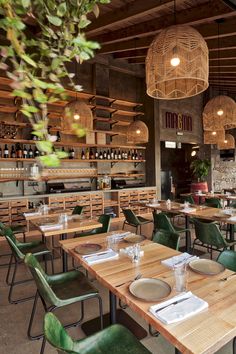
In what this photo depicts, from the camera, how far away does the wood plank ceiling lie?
4234 mm

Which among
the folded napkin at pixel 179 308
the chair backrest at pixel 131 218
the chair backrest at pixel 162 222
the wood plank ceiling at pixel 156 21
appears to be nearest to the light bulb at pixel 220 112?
the wood plank ceiling at pixel 156 21

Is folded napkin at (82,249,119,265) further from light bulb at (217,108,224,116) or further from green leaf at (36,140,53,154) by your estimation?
light bulb at (217,108,224,116)

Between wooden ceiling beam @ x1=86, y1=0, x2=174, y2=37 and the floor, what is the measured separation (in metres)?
4.40

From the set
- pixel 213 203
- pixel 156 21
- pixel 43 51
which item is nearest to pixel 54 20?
pixel 43 51

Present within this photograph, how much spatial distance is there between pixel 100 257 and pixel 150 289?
2.12ft

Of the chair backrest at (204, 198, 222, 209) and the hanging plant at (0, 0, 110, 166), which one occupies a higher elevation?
the hanging plant at (0, 0, 110, 166)

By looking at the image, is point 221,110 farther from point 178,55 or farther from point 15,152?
point 15,152

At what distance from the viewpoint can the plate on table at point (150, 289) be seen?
A: 1553mm

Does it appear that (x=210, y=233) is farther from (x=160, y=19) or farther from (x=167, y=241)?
(x=160, y=19)

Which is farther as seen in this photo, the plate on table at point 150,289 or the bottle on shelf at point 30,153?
the bottle on shelf at point 30,153

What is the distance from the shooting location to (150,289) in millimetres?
1646

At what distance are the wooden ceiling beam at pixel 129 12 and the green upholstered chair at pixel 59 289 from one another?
4.11 meters

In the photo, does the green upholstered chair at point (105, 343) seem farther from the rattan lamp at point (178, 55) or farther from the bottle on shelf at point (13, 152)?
the bottle on shelf at point (13, 152)

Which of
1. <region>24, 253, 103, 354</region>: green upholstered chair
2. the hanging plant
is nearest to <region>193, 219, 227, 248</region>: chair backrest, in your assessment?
<region>24, 253, 103, 354</region>: green upholstered chair
